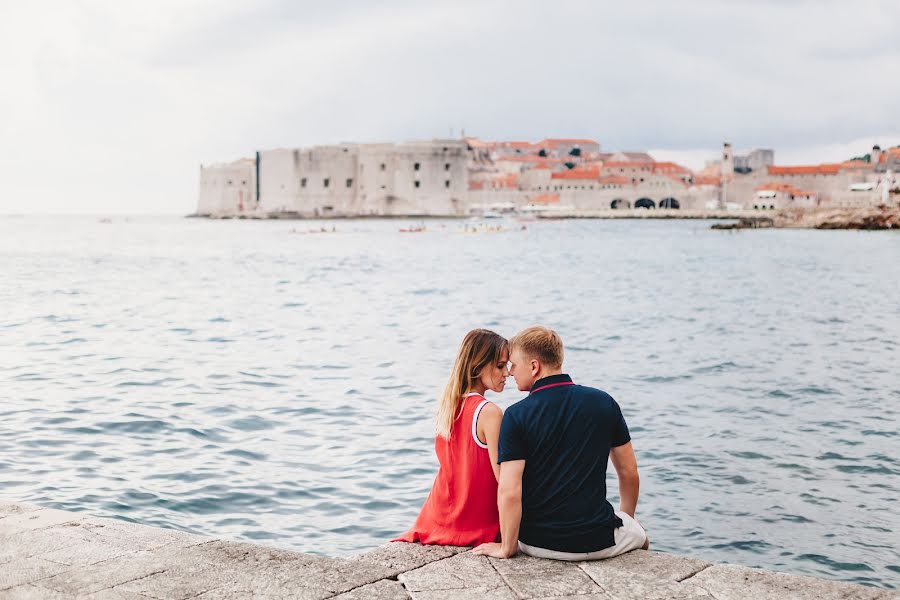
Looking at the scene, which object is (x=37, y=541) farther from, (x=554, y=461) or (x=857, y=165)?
(x=857, y=165)

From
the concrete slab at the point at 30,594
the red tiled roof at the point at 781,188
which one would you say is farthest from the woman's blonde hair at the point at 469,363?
the red tiled roof at the point at 781,188

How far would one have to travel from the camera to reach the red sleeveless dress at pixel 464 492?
2639 millimetres

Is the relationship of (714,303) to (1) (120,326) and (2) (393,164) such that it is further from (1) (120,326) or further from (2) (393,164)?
(2) (393,164)

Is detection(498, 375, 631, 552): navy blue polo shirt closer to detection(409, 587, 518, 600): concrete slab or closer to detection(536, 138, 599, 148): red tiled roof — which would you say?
detection(409, 587, 518, 600): concrete slab

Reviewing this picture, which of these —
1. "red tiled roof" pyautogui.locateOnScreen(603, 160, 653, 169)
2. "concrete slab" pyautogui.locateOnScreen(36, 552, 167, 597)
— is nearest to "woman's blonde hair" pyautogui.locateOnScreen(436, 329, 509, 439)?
"concrete slab" pyautogui.locateOnScreen(36, 552, 167, 597)

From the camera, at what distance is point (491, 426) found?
259cm

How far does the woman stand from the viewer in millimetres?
2613

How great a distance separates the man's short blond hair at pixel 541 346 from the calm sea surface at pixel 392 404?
1.94 m

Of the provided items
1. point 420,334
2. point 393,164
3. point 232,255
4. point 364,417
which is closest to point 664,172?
point 393,164

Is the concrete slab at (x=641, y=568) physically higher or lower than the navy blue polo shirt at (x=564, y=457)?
lower

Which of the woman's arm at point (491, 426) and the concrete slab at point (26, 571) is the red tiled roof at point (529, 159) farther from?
the concrete slab at point (26, 571)

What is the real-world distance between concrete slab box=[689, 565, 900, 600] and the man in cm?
27

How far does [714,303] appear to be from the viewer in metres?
17.3

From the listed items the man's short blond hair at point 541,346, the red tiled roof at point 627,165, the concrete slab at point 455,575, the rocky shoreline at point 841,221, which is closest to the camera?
the concrete slab at point 455,575
